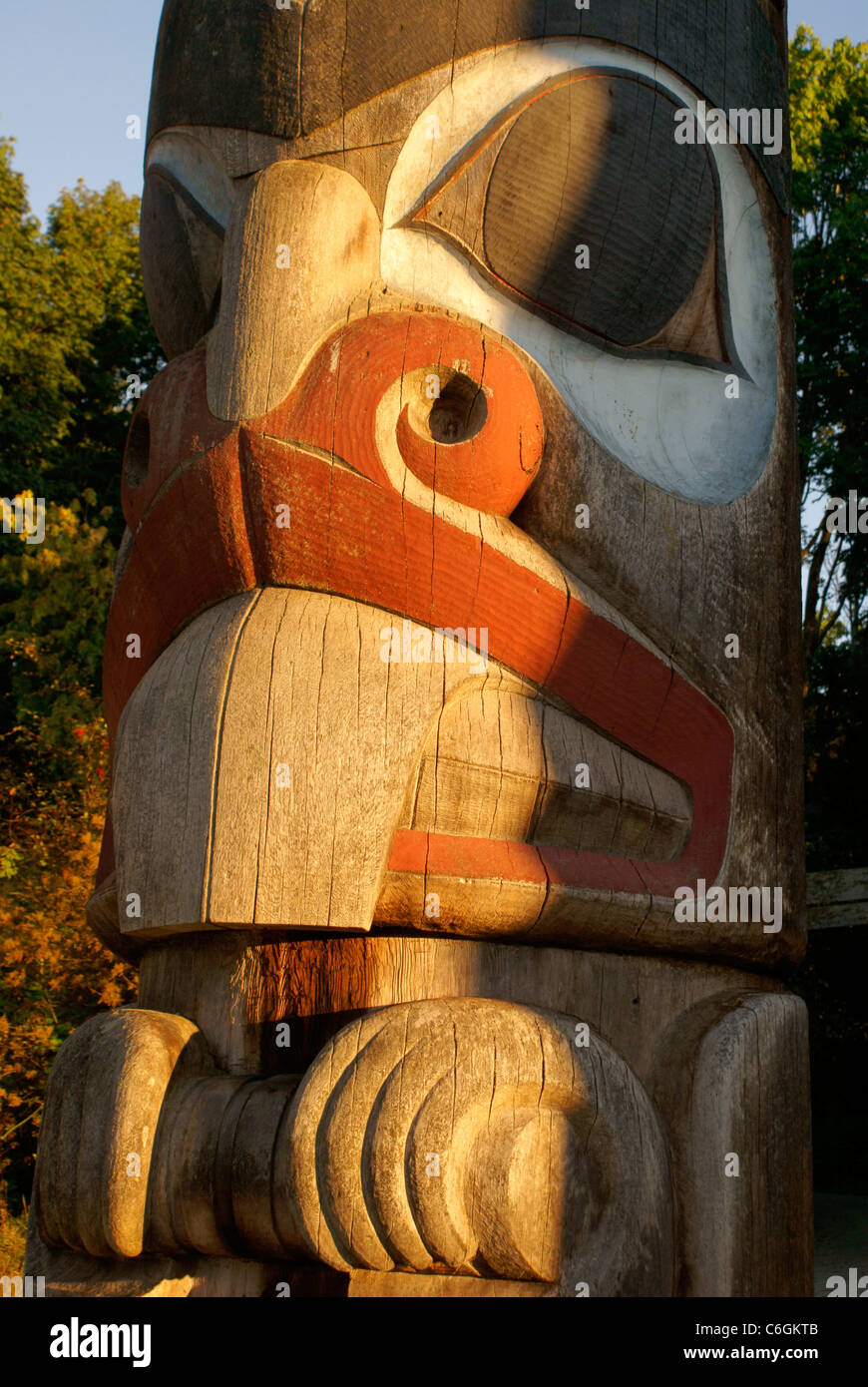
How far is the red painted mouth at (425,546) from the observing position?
8.36ft

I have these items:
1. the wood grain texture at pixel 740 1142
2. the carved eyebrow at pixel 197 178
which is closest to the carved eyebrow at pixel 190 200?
the carved eyebrow at pixel 197 178

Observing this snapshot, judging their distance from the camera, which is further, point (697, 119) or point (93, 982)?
point (93, 982)

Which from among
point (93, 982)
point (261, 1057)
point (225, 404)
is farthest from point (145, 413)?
point (93, 982)

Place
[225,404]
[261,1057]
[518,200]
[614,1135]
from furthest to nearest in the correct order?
[518,200] → [225,404] → [261,1057] → [614,1135]

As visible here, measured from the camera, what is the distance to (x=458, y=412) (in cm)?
272

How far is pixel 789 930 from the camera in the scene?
2.82 m

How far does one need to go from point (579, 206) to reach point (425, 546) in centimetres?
92

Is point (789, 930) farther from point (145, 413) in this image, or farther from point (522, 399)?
point (145, 413)

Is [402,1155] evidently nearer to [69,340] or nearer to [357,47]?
[357,47]

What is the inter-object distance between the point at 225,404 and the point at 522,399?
598mm

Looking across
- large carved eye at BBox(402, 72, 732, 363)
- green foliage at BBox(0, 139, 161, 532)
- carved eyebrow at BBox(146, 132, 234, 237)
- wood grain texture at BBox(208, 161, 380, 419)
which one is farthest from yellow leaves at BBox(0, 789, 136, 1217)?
green foliage at BBox(0, 139, 161, 532)

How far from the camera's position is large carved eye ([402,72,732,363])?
2891 mm

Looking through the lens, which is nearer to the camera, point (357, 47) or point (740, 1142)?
point (740, 1142)

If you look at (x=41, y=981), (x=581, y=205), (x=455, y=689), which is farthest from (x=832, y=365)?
(x=455, y=689)
